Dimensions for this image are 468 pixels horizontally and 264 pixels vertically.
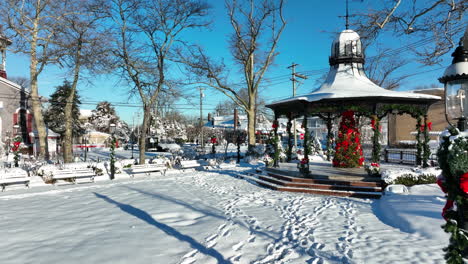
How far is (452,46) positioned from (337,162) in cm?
653

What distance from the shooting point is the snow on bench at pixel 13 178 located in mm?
10758

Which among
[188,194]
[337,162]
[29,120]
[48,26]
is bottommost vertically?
[188,194]

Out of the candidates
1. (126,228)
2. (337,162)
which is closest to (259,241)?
(126,228)

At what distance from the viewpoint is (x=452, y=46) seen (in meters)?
7.07

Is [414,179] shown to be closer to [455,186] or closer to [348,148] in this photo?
[348,148]

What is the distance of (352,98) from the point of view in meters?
10.3

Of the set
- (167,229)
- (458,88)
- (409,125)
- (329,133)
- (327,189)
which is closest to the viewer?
(458,88)

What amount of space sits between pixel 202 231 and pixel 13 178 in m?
9.90

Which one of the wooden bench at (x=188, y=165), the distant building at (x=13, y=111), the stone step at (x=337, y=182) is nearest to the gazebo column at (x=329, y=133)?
the stone step at (x=337, y=182)

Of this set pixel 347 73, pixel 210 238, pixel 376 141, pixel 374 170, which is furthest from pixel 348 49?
pixel 210 238

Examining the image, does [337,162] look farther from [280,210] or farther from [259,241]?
[259,241]

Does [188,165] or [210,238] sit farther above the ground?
[188,165]

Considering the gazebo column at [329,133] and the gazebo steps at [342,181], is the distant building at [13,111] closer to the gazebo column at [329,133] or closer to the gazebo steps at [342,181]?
the gazebo steps at [342,181]

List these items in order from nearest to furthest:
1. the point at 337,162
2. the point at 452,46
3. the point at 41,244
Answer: the point at 41,244 < the point at 452,46 < the point at 337,162
